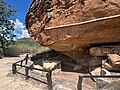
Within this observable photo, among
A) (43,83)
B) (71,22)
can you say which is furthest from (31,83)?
(71,22)

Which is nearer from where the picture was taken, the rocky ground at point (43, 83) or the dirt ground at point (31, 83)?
the rocky ground at point (43, 83)

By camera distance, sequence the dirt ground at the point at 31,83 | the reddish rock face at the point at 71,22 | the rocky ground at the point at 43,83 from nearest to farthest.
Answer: the rocky ground at the point at 43,83
the dirt ground at the point at 31,83
the reddish rock face at the point at 71,22

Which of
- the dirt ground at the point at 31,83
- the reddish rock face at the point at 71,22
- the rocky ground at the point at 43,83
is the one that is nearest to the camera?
the rocky ground at the point at 43,83

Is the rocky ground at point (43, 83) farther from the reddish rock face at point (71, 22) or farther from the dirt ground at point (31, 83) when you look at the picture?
the reddish rock face at point (71, 22)

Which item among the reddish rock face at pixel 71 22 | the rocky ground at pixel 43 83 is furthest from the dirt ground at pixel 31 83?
the reddish rock face at pixel 71 22

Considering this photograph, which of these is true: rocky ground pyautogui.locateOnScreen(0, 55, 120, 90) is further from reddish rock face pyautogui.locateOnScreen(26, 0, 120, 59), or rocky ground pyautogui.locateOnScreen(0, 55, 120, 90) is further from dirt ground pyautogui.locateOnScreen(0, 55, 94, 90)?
reddish rock face pyautogui.locateOnScreen(26, 0, 120, 59)

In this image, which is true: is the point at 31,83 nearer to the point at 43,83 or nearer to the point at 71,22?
the point at 43,83

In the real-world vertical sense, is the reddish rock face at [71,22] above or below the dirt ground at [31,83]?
above

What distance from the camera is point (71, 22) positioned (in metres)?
7.29

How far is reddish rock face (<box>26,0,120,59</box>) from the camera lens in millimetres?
6492

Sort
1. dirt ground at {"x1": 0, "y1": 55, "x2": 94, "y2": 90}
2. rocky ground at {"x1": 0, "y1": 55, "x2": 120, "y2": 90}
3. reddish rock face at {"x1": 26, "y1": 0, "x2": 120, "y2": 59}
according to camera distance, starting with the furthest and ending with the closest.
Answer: reddish rock face at {"x1": 26, "y1": 0, "x2": 120, "y2": 59}, dirt ground at {"x1": 0, "y1": 55, "x2": 94, "y2": 90}, rocky ground at {"x1": 0, "y1": 55, "x2": 120, "y2": 90}

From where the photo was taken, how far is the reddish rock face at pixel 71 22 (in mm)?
6492

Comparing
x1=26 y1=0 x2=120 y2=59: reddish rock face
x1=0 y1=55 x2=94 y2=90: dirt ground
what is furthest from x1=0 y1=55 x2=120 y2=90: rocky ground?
x1=26 y1=0 x2=120 y2=59: reddish rock face

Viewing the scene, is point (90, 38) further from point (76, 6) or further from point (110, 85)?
point (110, 85)
